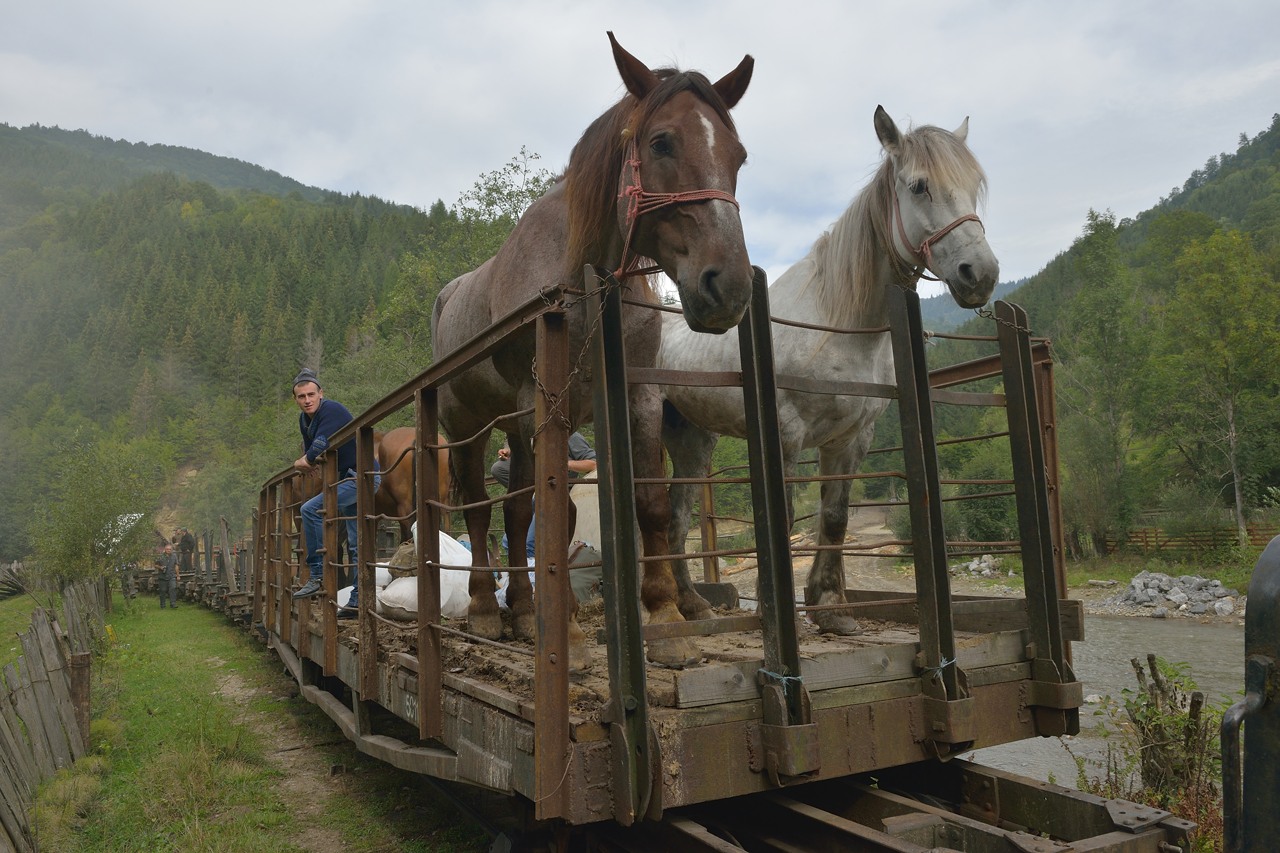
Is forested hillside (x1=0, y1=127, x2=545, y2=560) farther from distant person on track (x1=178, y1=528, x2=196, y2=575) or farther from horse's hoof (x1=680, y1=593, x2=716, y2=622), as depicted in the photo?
horse's hoof (x1=680, y1=593, x2=716, y2=622)

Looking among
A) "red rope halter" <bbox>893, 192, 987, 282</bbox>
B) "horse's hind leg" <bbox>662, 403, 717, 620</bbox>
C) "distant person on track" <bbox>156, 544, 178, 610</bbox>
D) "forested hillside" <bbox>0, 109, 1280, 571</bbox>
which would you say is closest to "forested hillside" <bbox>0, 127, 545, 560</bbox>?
"forested hillside" <bbox>0, 109, 1280, 571</bbox>

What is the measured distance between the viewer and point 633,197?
2846 mm

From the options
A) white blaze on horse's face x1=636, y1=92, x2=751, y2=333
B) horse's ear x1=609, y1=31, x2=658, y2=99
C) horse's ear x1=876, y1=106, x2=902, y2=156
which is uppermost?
horse's ear x1=876, y1=106, x2=902, y2=156

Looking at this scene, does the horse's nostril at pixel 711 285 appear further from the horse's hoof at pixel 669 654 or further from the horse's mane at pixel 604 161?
the horse's hoof at pixel 669 654

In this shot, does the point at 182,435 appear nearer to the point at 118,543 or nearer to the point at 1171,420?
the point at 118,543

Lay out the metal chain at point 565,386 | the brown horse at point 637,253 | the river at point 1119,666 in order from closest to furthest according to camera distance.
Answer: the metal chain at point 565,386 → the brown horse at point 637,253 → the river at point 1119,666

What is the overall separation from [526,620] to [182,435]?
7760cm

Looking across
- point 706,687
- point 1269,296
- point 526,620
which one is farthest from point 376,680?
point 1269,296

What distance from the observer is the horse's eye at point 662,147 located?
111 inches

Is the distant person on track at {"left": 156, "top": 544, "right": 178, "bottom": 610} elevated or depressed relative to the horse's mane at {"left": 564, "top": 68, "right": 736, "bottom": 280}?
depressed

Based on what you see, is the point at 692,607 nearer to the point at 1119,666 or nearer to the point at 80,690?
the point at 80,690

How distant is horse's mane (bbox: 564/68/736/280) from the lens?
2.92m

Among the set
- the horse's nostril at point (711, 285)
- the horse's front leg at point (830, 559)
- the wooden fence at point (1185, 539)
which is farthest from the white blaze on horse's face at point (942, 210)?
the wooden fence at point (1185, 539)

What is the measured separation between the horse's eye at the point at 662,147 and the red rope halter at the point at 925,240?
1.77m
